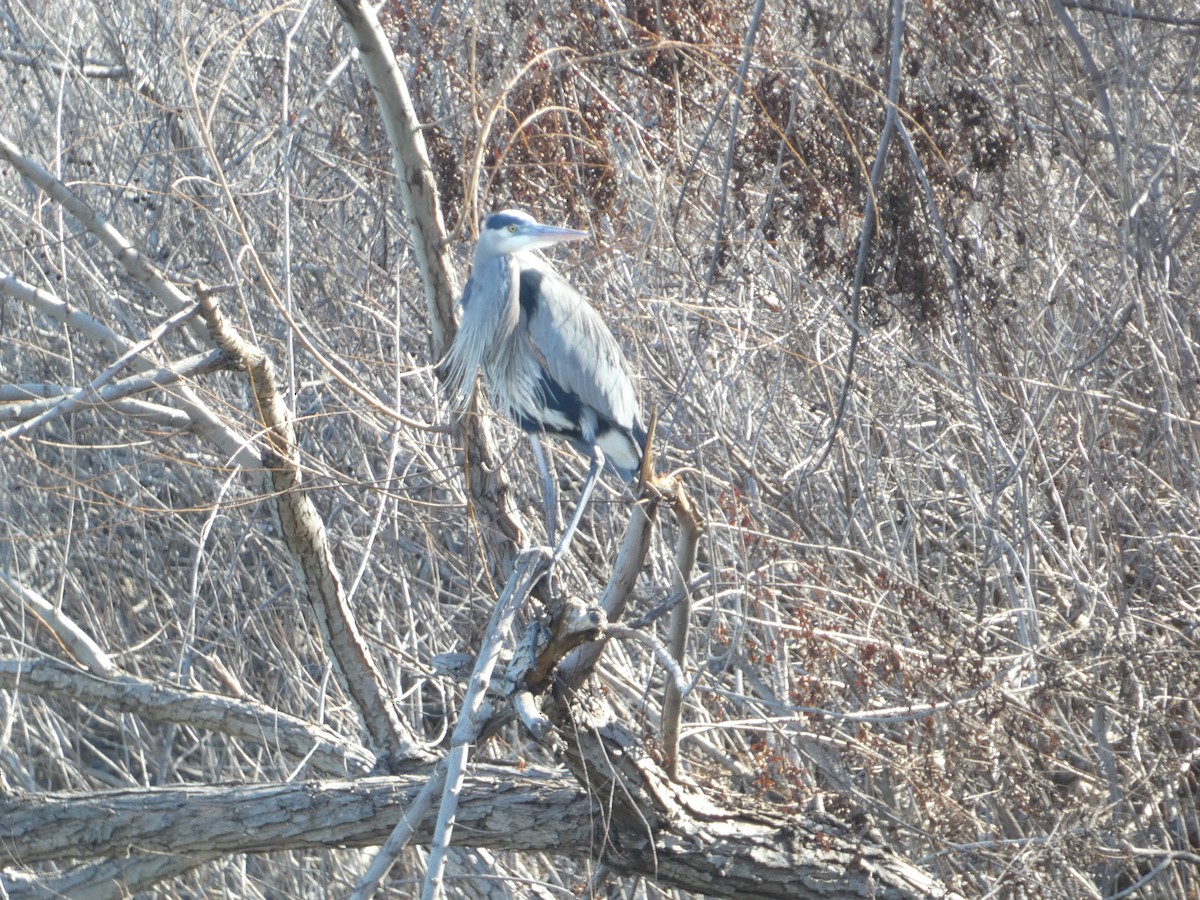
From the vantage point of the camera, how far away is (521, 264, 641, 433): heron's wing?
4.24m

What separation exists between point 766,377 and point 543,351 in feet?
3.42

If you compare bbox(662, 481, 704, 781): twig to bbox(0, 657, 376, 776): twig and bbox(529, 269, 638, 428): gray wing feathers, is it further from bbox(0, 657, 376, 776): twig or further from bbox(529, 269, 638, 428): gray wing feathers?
bbox(529, 269, 638, 428): gray wing feathers

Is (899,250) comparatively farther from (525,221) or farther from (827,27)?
(525,221)

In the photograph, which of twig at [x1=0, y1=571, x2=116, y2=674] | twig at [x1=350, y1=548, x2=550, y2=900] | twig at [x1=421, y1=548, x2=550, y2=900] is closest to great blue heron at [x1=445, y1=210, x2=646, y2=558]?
twig at [x1=0, y1=571, x2=116, y2=674]

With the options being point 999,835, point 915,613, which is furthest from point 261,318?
point 999,835

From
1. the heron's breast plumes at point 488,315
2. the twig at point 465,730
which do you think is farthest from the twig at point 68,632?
the twig at point 465,730

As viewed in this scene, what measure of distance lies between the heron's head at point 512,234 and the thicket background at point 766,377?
3.6 inches

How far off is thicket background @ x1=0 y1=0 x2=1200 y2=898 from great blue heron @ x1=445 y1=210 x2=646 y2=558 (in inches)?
7.2

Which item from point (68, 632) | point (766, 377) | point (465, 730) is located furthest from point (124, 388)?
point (766, 377)

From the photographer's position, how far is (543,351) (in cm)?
432

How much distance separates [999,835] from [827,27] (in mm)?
2443

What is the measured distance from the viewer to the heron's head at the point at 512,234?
411 centimetres

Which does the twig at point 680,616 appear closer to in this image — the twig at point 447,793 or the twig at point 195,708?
the twig at point 447,793

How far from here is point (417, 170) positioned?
3.56 m
